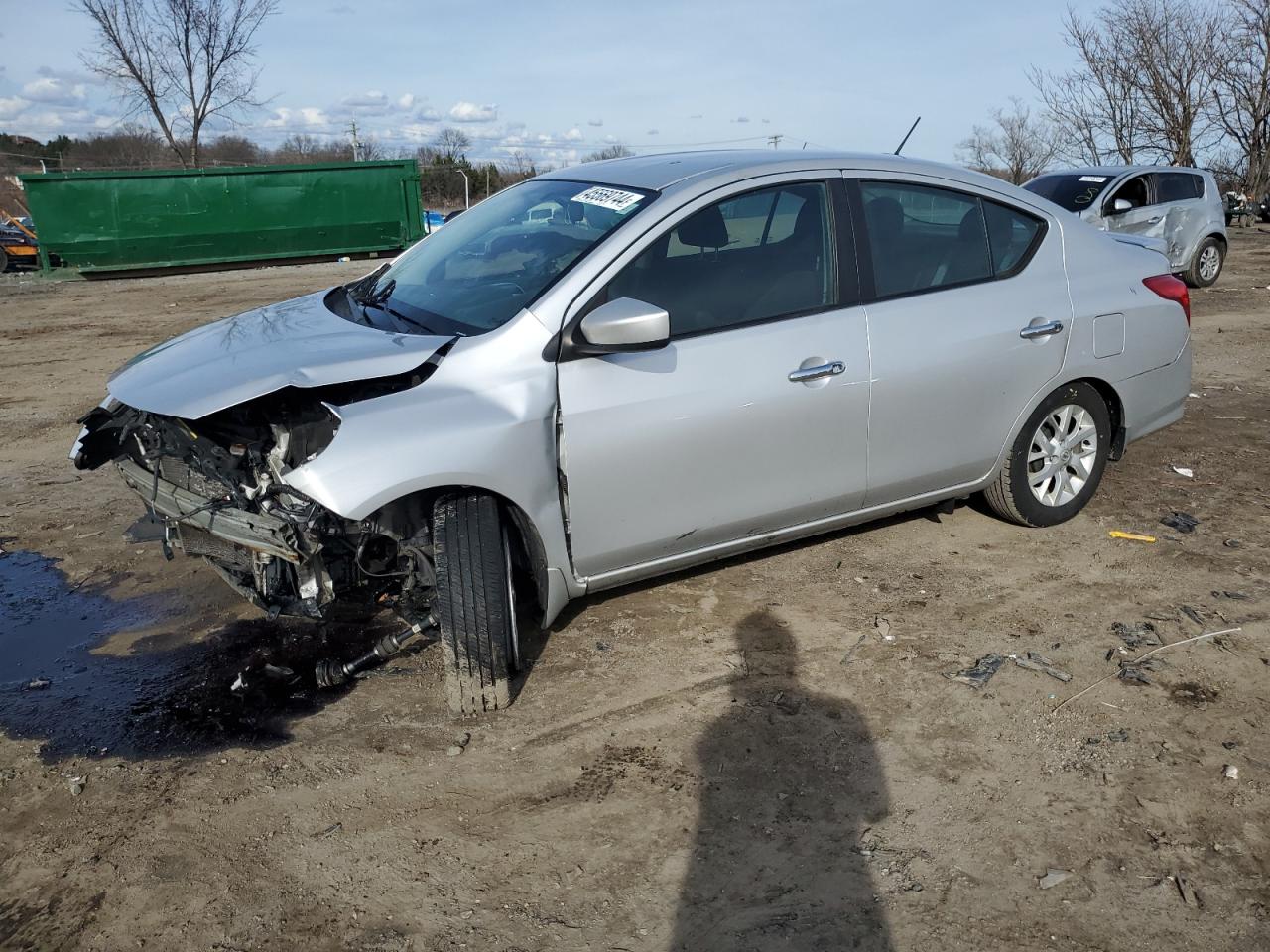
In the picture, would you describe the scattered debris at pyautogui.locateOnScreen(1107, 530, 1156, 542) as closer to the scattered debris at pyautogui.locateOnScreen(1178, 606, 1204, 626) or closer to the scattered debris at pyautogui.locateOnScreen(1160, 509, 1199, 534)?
the scattered debris at pyautogui.locateOnScreen(1160, 509, 1199, 534)

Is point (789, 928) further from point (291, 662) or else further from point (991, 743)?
point (291, 662)

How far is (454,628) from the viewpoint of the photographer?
3.59 m

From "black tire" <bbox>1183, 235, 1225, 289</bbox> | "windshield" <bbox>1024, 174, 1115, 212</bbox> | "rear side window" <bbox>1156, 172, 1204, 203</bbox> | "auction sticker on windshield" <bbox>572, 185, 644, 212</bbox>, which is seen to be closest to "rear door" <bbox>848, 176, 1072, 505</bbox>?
"auction sticker on windshield" <bbox>572, 185, 644, 212</bbox>

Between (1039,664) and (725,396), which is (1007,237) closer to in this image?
(725,396)

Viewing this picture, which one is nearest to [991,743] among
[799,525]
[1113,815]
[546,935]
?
[1113,815]

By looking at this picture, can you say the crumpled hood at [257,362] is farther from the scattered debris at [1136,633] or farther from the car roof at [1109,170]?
the car roof at [1109,170]

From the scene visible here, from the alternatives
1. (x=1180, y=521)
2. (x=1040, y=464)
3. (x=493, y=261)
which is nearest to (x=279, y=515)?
(x=493, y=261)

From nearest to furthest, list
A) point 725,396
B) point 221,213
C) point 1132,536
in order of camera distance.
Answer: point 725,396 < point 1132,536 < point 221,213

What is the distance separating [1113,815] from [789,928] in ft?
3.71

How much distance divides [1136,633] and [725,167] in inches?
101

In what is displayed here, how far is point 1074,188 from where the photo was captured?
1328cm

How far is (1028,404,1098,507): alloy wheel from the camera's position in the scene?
5.05 metres

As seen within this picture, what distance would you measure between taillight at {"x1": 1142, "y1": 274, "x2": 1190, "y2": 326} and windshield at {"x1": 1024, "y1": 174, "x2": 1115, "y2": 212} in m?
8.31

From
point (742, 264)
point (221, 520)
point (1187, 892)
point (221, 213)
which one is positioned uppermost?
point (221, 213)
